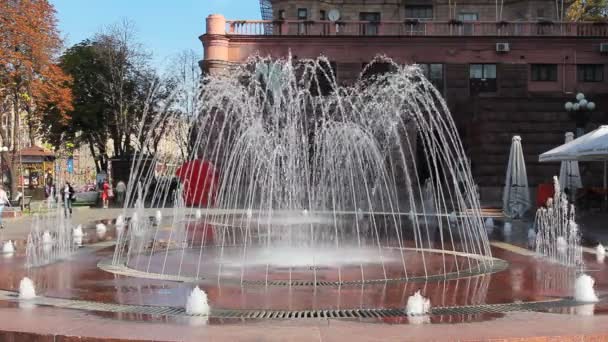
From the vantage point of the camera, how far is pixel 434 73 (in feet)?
126

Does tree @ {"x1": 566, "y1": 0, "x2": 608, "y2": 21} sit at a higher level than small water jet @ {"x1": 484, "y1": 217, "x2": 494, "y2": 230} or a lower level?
higher

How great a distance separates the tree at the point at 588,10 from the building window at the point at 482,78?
9.40 m

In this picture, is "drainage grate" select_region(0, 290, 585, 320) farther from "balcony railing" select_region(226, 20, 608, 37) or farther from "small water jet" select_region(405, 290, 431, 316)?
"balcony railing" select_region(226, 20, 608, 37)

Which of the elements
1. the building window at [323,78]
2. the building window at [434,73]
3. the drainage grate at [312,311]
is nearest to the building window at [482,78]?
the building window at [434,73]

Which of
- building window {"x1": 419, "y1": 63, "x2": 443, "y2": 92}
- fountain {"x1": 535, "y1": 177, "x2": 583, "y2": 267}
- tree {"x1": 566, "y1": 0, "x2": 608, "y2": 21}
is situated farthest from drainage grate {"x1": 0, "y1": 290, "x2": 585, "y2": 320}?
tree {"x1": 566, "y1": 0, "x2": 608, "y2": 21}

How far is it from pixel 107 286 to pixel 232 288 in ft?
5.96

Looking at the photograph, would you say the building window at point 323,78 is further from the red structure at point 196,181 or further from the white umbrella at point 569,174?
the white umbrella at point 569,174

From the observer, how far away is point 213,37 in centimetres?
3712

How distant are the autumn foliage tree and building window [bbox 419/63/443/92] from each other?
19092 mm

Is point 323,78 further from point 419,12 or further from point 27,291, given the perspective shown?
point 27,291

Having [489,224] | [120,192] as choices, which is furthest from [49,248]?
[120,192]

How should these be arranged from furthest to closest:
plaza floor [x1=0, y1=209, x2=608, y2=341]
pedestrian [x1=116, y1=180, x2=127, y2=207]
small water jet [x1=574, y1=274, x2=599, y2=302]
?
pedestrian [x1=116, y1=180, x2=127, y2=207]
small water jet [x1=574, y1=274, x2=599, y2=302]
plaza floor [x1=0, y1=209, x2=608, y2=341]

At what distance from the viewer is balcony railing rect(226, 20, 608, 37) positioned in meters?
38.5

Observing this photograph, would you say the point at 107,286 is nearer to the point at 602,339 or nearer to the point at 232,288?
the point at 232,288
